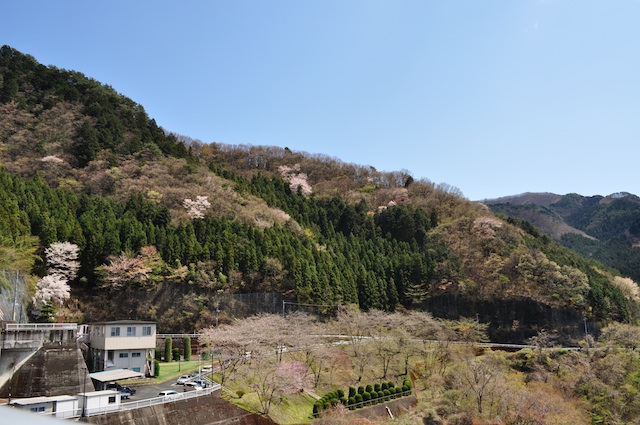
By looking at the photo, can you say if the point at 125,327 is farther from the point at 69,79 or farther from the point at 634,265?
the point at 634,265

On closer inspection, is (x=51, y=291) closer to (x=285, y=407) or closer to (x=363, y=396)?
(x=285, y=407)

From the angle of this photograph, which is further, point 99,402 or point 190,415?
point 190,415

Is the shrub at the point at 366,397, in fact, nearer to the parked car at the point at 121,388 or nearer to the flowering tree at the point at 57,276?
the parked car at the point at 121,388

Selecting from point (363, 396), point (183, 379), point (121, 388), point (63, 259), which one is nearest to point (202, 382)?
point (183, 379)

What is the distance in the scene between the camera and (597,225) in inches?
3981

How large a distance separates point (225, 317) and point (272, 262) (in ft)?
22.0

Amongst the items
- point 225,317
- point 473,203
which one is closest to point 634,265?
point 473,203

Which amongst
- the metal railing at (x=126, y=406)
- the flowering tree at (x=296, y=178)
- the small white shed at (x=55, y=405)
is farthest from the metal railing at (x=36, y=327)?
the flowering tree at (x=296, y=178)

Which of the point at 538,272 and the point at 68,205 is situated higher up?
the point at 68,205

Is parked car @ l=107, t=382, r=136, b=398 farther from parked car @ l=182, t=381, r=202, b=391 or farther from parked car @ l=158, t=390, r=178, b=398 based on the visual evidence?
parked car @ l=182, t=381, r=202, b=391

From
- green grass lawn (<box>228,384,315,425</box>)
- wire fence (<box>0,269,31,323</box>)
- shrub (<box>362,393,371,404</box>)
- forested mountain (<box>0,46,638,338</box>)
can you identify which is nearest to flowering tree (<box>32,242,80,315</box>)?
forested mountain (<box>0,46,638,338</box>)

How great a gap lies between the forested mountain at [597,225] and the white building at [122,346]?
63164mm

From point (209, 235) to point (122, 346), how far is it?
53.8ft

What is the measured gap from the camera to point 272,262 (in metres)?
40.5
